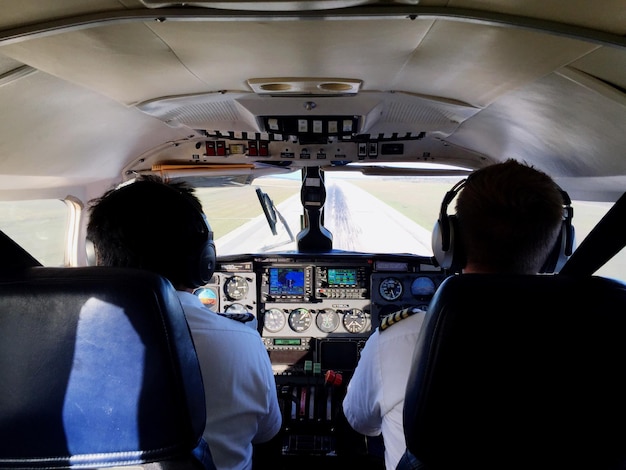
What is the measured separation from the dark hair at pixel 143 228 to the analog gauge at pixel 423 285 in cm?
264

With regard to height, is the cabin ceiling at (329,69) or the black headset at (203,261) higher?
the cabin ceiling at (329,69)

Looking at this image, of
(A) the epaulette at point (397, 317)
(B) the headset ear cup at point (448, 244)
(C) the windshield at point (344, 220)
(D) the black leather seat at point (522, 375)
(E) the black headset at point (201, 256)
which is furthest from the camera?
(C) the windshield at point (344, 220)

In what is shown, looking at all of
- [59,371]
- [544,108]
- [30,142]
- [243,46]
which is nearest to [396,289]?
[544,108]

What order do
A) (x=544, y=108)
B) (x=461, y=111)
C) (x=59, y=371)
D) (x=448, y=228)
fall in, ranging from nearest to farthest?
(x=59, y=371) < (x=448, y=228) < (x=544, y=108) < (x=461, y=111)

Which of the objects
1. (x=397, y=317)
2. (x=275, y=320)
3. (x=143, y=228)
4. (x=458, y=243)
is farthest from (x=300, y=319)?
(x=458, y=243)

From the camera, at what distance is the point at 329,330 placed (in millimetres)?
3896

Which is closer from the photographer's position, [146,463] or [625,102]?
[146,463]

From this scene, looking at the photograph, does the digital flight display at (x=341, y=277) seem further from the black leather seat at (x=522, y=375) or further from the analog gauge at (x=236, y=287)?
the black leather seat at (x=522, y=375)

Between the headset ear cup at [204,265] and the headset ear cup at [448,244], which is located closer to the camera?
the headset ear cup at [448,244]

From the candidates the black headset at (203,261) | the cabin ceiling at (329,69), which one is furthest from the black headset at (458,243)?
the black headset at (203,261)

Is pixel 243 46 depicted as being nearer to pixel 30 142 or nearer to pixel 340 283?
pixel 30 142

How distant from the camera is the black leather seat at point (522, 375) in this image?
1.01 m

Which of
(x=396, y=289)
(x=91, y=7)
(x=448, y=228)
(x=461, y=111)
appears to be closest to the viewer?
(x=91, y=7)

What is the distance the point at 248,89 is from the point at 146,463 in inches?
76.5
